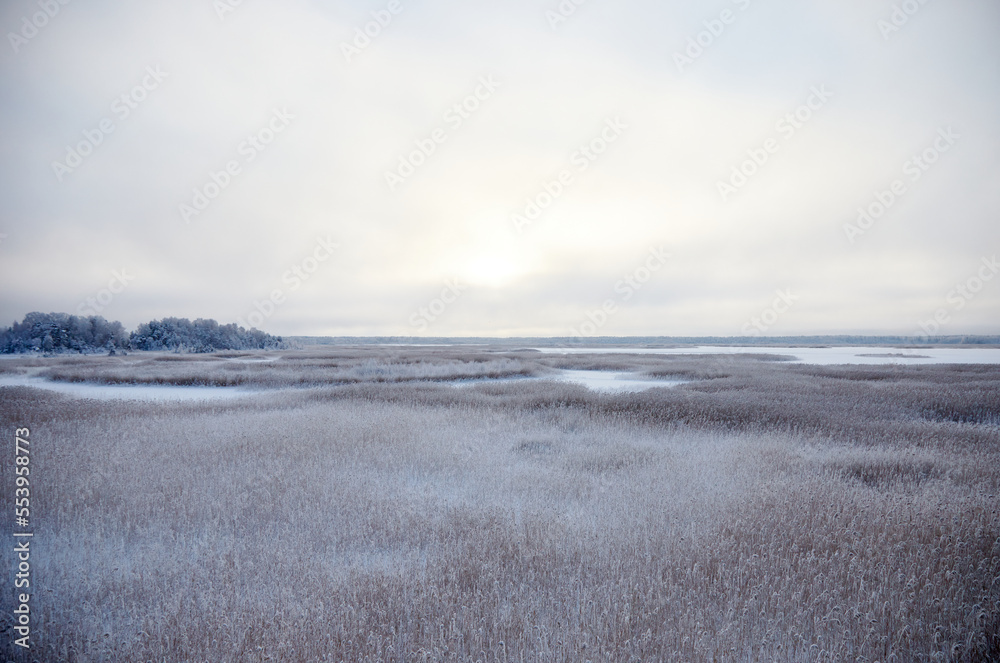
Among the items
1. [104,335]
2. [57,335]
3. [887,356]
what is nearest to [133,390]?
[57,335]

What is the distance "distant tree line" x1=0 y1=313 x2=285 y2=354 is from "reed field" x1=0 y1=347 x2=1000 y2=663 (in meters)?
71.4

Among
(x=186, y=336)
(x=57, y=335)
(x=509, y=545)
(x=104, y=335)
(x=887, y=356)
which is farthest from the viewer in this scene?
(x=186, y=336)

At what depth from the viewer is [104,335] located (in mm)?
68375

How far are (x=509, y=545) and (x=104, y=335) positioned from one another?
8946 cm

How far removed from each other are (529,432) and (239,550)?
27.8 ft

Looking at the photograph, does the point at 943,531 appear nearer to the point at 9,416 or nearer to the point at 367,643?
the point at 367,643

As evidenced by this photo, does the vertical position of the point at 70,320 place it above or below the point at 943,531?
above

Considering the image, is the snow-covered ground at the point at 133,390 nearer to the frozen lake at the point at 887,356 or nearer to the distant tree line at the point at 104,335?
the distant tree line at the point at 104,335

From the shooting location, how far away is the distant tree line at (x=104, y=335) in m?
62.6

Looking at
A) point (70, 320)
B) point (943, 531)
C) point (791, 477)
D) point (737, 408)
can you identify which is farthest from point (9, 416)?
point (70, 320)

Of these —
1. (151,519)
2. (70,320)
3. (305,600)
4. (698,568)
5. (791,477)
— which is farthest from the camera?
(70,320)

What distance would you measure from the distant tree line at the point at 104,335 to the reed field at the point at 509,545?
234 feet

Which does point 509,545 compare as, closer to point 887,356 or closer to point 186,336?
point 887,356

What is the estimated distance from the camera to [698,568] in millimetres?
4504
